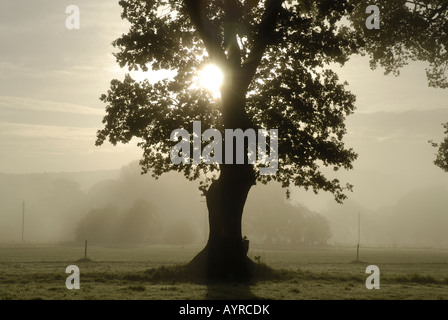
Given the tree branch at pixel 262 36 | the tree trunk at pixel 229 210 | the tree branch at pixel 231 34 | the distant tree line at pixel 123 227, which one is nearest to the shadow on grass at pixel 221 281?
the tree trunk at pixel 229 210

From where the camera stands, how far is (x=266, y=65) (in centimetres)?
2964

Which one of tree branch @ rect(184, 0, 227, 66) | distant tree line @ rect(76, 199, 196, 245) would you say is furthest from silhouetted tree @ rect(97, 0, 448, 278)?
distant tree line @ rect(76, 199, 196, 245)

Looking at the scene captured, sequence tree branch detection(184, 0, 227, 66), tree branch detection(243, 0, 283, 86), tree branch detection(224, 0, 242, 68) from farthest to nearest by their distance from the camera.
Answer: tree branch detection(224, 0, 242, 68)
tree branch detection(243, 0, 283, 86)
tree branch detection(184, 0, 227, 66)

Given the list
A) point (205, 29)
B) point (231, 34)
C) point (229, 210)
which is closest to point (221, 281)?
→ point (229, 210)

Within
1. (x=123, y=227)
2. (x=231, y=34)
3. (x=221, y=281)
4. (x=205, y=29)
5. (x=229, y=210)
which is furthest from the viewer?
(x=123, y=227)

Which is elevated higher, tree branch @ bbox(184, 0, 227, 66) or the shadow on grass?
tree branch @ bbox(184, 0, 227, 66)

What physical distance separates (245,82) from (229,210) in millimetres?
6315

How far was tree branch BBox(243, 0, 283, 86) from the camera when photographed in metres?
25.8

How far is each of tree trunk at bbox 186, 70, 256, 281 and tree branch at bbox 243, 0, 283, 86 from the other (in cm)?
114

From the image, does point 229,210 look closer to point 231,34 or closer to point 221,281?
point 221,281

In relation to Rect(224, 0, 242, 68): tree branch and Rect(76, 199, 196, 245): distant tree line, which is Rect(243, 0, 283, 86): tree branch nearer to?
Rect(224, 0, 242, 68): tree branch

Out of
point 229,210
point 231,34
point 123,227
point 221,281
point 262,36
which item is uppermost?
point 231,34

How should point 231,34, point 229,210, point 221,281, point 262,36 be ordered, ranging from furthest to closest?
point 229,210, point 231,34, point 262,36, point 221,281

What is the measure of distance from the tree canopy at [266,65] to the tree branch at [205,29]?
0.09 metres
